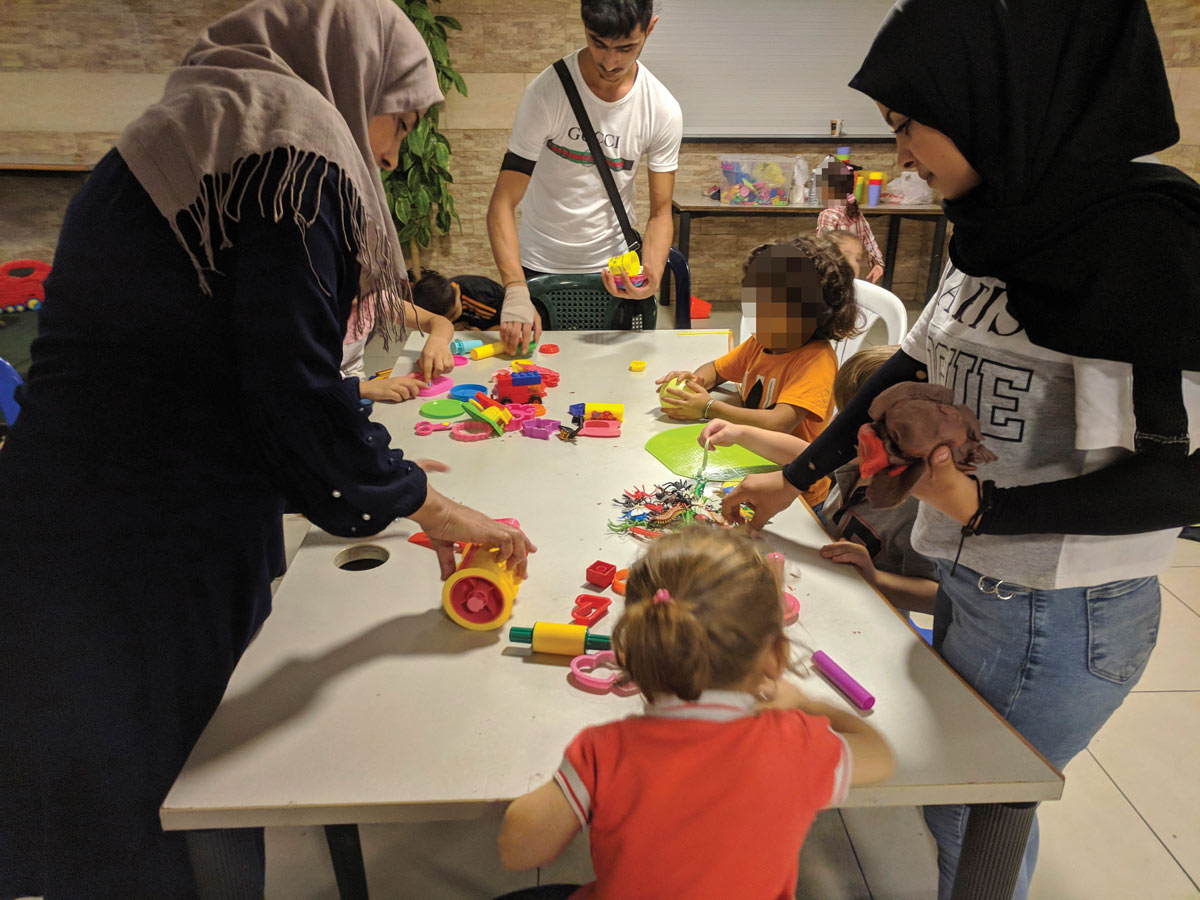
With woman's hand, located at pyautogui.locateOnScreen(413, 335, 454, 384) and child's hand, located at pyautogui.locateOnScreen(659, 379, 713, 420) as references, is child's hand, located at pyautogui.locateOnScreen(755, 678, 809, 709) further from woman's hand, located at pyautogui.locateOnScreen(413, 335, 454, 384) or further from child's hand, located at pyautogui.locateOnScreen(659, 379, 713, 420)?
woman's hand, located at pyautogui.locateOnScreen(413, 335, 454, 384)

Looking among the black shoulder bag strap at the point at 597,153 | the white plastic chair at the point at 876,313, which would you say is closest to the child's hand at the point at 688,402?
the white plastic chair at the point at 876,313

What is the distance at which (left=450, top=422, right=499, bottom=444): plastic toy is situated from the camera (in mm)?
1690

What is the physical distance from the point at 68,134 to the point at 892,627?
5944mm

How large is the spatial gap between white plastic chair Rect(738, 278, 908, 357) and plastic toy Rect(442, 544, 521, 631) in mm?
1331

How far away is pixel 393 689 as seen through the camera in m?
0.95

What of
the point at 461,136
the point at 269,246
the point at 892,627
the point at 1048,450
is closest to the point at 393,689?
the point at 269,246

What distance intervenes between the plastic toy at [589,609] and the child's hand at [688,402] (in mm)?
729

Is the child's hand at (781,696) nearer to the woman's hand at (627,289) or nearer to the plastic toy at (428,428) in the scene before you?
the plastic toy at (428,428)

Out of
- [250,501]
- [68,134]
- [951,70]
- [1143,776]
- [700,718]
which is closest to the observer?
[700,718]

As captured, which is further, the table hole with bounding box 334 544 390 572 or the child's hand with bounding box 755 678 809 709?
the table hole with bounding box 334 544 390 572

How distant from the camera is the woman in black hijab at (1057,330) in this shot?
79cm

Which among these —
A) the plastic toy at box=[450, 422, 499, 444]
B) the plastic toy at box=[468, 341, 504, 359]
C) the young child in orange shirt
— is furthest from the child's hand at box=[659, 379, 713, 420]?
the plastic toy at box=[468, 341, 504, 359]

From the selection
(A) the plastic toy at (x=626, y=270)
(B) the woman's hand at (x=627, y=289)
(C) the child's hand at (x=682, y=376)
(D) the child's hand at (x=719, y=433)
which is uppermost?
(A) the plastic toy at (x=626, y=270)

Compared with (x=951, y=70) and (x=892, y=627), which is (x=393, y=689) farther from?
(x=951, y=70)
